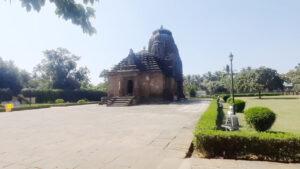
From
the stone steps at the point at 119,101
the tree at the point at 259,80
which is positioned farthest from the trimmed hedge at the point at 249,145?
the tree at the point at 259,80

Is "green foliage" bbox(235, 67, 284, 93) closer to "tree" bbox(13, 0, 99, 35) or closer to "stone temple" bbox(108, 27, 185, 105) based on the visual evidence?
"stone temple" bbox(108, 27, 185, 105)

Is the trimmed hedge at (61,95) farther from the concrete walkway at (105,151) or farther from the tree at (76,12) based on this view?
the tree at (76,12)

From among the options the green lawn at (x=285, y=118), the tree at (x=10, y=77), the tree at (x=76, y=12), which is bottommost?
the green lawn at (x=285, y=118)

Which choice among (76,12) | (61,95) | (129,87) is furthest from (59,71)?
(76,12)

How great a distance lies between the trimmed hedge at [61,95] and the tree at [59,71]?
814cm

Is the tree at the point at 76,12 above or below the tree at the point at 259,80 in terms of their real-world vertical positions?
below

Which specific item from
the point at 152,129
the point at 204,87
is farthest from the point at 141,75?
the point at 204,87

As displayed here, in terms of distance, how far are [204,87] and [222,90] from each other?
15.4 m

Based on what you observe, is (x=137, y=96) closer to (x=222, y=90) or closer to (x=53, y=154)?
(x=53, y=154)

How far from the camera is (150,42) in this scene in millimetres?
45375

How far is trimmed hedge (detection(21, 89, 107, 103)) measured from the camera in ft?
146

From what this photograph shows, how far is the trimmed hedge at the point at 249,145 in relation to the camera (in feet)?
23.7

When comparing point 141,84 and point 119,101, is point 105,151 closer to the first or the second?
point 119,101

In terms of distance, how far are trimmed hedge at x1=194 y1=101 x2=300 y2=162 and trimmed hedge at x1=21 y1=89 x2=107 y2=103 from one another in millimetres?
38978
